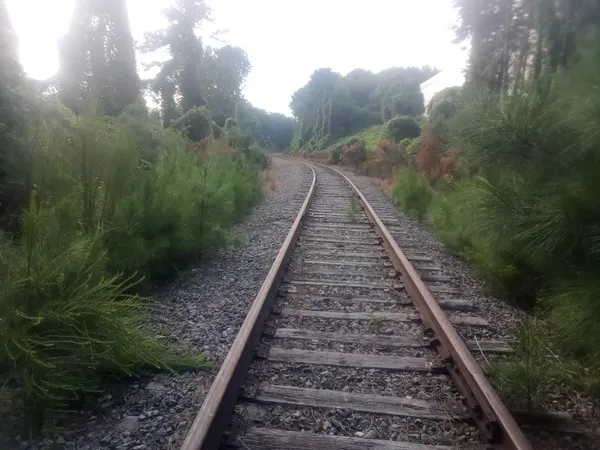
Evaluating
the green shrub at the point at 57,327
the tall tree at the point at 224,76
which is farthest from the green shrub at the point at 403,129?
the green shrub at the point at 57,327

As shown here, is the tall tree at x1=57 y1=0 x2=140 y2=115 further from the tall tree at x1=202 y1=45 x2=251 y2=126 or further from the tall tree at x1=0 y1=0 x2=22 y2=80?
the tall tree at x1=202 y1=45 x2=251 y2=126

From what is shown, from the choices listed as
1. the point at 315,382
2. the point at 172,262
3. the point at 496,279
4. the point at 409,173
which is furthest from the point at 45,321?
the point at 409,173

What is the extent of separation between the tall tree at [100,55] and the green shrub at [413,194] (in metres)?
8.85

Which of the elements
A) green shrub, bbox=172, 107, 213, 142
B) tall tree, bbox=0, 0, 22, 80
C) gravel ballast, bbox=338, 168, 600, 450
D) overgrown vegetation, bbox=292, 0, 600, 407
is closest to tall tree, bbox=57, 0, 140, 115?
green shrub, bbox=172, 107, 213, 142

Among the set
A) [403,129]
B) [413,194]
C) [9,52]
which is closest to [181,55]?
[403,129]

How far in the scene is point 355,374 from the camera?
336 cm

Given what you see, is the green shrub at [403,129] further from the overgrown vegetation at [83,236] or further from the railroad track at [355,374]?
Answer: the railroad track at [355,374]

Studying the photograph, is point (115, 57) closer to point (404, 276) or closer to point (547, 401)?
point (404, 276)

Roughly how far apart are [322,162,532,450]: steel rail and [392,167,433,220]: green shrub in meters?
5.52

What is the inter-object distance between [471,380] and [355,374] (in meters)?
0.75

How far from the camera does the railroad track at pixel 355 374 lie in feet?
8.74

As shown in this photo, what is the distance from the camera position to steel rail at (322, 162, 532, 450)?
2557 millimetres

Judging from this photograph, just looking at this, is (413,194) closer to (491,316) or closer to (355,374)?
(491,316)

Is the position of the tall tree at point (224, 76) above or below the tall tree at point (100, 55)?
above
